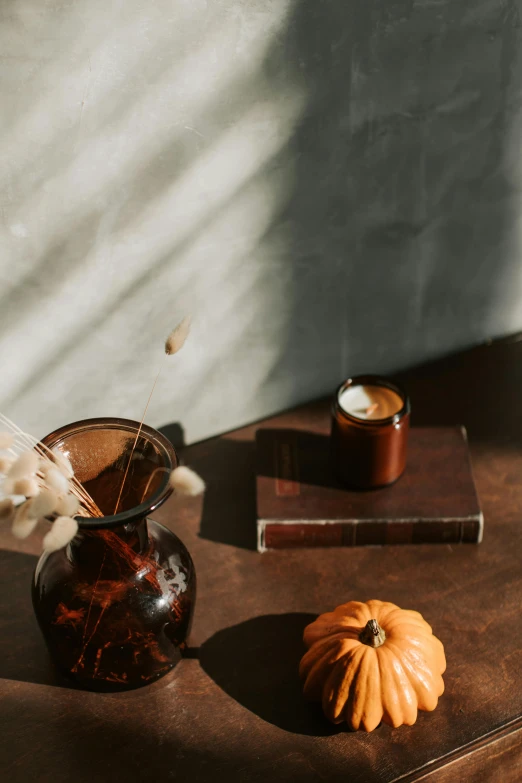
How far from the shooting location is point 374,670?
859mm

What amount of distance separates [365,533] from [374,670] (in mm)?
245

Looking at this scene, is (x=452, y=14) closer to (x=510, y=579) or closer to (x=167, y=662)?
(x=510, y=579)

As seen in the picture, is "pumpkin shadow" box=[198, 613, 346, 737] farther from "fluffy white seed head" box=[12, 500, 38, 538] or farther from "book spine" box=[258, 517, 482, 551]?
"fluffy white seed head" box=[12, 500, 38, 538]

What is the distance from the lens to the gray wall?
3.03ft

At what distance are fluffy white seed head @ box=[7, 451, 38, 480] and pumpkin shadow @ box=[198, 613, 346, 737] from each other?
1.33 feet

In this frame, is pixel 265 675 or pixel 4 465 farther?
pixel 265 675

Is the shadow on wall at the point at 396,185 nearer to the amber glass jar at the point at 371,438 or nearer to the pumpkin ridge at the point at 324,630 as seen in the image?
the amber glass jar at the point at 371,438

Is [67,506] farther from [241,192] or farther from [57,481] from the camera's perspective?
[241,192]

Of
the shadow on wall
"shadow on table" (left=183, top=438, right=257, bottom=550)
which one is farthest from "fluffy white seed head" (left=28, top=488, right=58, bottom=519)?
the shadow on wall

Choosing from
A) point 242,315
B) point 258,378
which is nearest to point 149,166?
point 242,315

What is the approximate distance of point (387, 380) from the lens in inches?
43.8

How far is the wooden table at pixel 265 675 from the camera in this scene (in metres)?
0.86

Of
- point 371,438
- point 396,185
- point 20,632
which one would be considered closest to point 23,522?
point 20,632

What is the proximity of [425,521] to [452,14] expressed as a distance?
67cm
